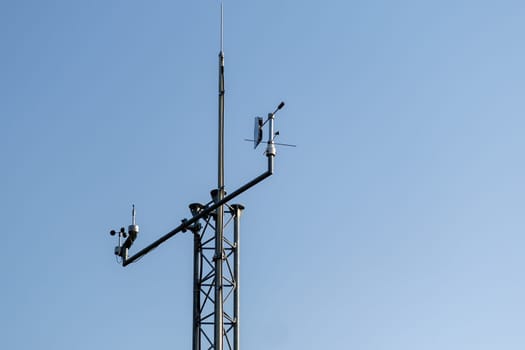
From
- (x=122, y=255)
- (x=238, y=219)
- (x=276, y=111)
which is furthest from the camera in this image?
(x=238, y=219)

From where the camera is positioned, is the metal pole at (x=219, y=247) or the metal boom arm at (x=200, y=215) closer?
the metal boom arm at (x=200, y=215)

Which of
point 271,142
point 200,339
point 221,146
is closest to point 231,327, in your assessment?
point 200,339

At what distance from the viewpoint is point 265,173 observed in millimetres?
22344

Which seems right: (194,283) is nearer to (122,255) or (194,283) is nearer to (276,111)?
(122,255)

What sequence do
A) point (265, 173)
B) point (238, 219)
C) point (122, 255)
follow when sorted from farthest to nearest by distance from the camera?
point (238, 219), point (122, 255), point (265, 173)

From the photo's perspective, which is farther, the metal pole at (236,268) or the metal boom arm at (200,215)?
the metal pole at (236,268)

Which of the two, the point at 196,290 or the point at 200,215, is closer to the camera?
the point at 200,215

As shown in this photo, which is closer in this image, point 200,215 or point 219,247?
point 200,215

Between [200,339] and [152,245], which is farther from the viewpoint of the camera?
[200,339]

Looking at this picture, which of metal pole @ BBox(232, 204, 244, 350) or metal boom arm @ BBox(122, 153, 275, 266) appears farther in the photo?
metal pole @ BBox(232, 204, 244, 350)

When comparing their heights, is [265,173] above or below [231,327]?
above

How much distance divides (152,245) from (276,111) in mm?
4214

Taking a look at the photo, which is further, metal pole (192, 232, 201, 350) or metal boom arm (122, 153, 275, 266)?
metal pole (192, 232, 201, 350)

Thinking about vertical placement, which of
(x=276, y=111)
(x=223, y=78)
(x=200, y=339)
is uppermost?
(x=223, y=78)
